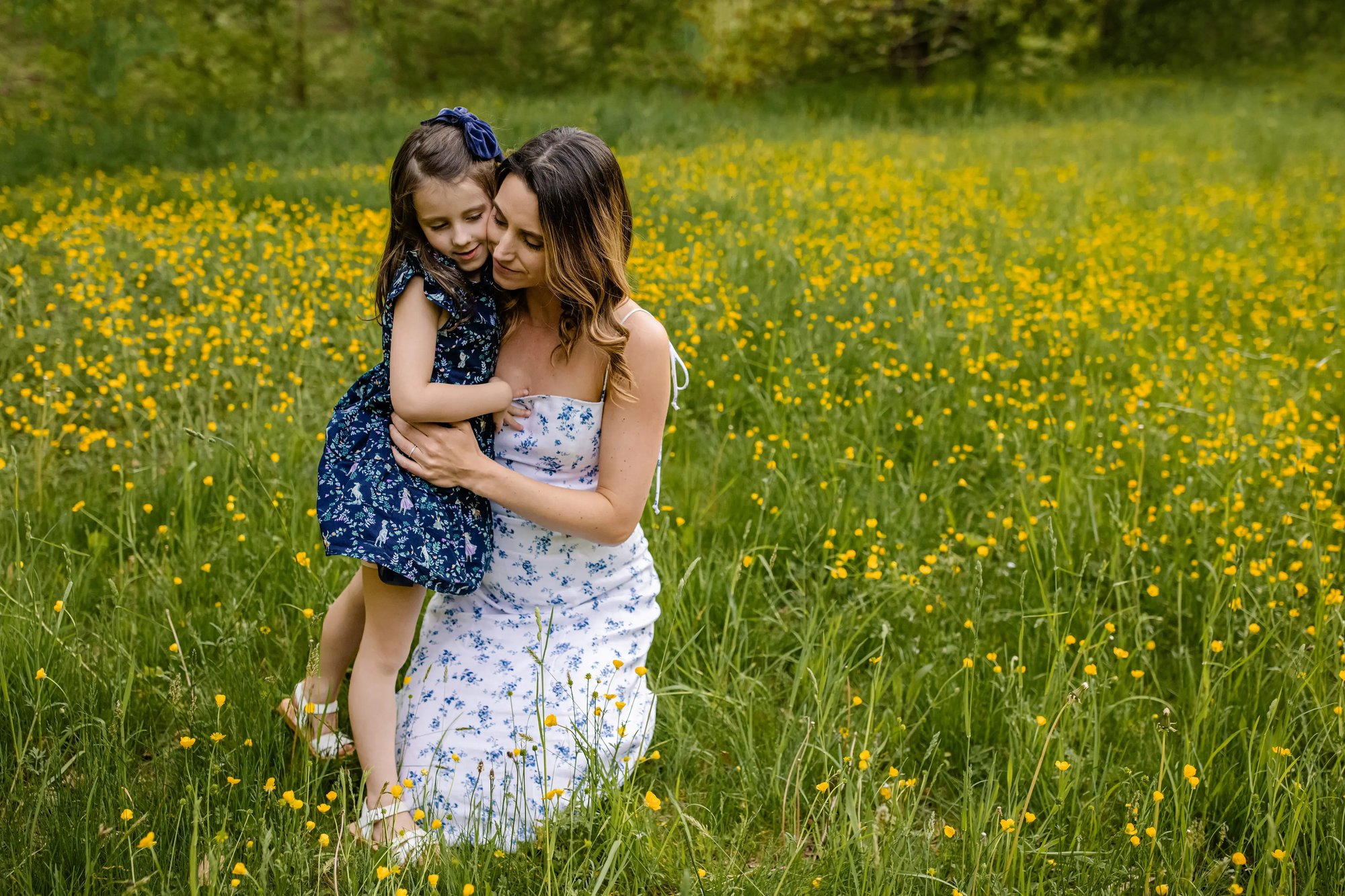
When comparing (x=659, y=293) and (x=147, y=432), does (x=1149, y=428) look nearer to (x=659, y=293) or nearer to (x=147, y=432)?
(x=659, y=293)

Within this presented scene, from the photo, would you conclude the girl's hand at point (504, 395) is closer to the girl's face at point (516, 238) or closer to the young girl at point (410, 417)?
the young girl at point (410, 417)

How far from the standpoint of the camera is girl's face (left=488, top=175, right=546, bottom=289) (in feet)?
6.67

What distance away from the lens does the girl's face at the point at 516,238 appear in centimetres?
203

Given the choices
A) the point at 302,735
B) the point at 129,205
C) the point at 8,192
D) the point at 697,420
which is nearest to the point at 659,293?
the point at 697,420

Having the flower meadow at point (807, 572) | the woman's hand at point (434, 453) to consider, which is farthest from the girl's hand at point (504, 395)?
the flower meadow at point (807, 572)

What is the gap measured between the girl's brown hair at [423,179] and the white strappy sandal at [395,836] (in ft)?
3.42

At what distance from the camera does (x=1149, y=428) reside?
12.0ft

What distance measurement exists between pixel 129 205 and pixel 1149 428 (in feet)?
20.9

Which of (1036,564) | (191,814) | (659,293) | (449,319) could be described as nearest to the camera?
(191,814)

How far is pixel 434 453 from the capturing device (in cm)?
209

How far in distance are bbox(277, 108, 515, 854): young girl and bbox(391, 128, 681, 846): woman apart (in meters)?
0.06

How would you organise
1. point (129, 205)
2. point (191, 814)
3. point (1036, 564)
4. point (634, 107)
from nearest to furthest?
point (191, 814) → point (1036, 564) → point (129, 205) → point (634, 107)

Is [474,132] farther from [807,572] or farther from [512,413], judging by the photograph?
[807,572]

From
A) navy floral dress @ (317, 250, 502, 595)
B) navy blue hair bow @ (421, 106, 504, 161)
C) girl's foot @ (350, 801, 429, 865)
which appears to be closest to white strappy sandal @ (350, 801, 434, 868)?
girl's foot @ (350, 801, 429, 865)
